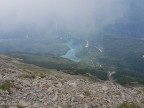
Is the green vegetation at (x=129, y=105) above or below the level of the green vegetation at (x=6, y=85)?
below

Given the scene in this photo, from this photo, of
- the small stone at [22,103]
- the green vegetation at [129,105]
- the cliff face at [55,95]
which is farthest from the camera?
the green vegetation at [129,105]

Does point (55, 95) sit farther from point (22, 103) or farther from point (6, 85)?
point (6, 85)

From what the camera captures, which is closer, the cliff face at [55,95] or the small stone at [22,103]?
the small stone at [22,103]

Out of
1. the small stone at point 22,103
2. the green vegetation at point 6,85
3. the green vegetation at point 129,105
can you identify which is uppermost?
the green vegetation at point 6,85

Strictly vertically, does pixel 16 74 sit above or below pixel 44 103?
above

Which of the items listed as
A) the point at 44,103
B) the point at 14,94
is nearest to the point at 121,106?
the point at 44,103

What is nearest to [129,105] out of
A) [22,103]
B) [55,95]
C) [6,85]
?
[55,95]

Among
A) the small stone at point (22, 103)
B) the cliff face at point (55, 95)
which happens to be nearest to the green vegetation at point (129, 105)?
the cliff face at point (55, 95)

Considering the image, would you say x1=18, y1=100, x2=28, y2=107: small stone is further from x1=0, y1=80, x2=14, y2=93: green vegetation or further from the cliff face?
x1=0, y1=80, x2=14, y2=93: green vegetation

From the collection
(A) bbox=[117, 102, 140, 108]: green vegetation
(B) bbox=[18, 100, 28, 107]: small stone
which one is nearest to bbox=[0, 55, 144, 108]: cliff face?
(B) bbox=[18, 100, 28, 107]: small stone

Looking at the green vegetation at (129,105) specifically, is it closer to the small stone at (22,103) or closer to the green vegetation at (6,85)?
the small stone at (22,103)

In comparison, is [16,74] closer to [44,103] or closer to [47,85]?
[47,85]
